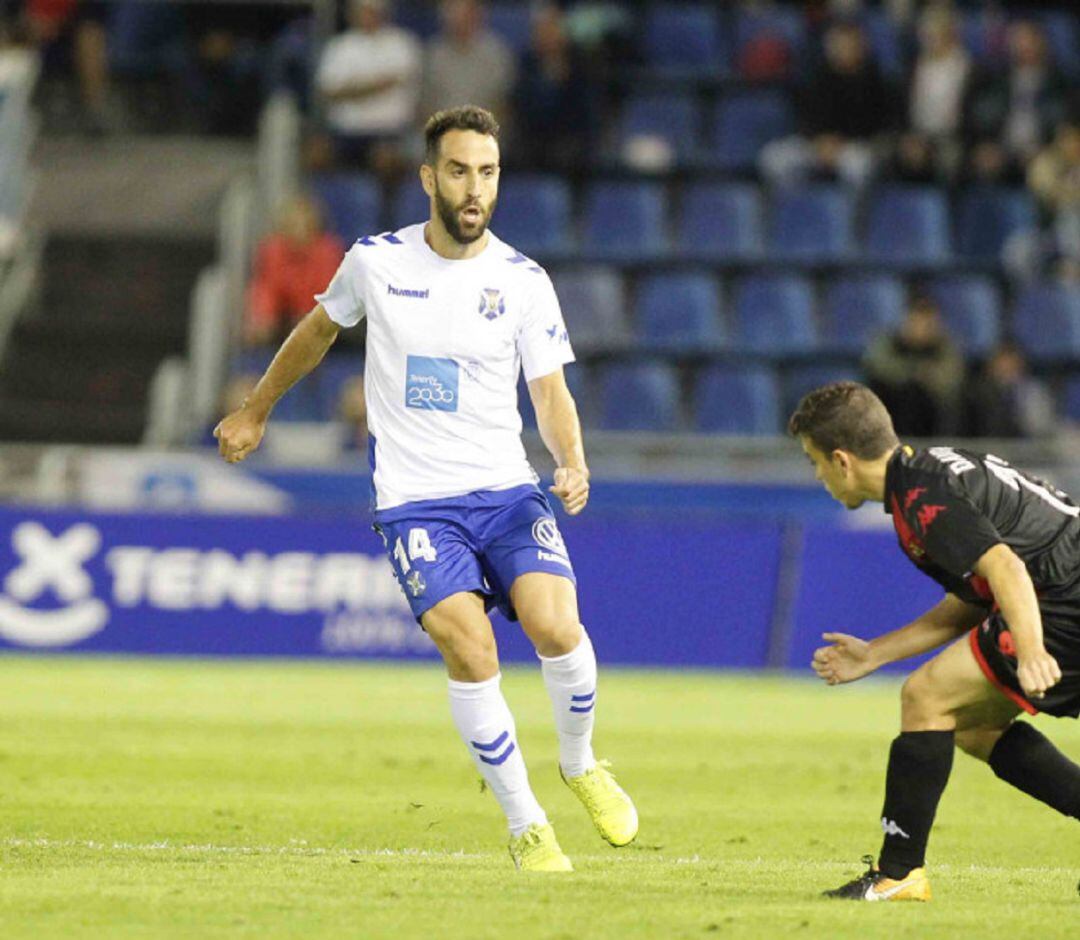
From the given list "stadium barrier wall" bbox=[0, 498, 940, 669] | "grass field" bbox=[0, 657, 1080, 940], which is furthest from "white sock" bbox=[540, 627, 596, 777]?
"stadium barrier wall" bbox=[0, 498, 940, 669]

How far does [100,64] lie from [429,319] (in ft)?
50.2

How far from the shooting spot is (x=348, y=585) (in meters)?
16.7

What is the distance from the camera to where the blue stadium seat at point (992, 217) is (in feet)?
69.0

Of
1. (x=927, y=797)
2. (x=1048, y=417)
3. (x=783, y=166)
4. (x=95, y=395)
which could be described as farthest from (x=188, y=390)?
(x=927, y=797)

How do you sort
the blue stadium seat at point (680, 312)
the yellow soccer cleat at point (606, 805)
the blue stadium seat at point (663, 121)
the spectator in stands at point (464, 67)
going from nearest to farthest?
the yellow soccer cleat at point (606, 805), the blue stadium seat at point (680, 312), the spectator in stands at point (464, 67), the blue stadium seat at point (663, 121)

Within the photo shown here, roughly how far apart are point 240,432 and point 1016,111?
14.7 metres

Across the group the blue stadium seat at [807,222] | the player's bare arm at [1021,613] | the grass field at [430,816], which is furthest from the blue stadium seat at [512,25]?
the player's bare arm at [1021,613]

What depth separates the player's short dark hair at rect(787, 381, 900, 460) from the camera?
6938 mm

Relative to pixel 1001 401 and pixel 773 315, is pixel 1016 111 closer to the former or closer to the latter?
pixel 773 315

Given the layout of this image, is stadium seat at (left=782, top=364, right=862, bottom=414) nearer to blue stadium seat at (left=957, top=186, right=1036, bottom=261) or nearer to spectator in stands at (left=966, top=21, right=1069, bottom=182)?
blue stadium seat at (left=957, top=186, right=1036, bottom=261)

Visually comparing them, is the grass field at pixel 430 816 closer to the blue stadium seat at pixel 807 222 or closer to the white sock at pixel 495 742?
the white sock at pixel 495 742

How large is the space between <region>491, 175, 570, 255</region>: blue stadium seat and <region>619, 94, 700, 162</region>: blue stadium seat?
141cm

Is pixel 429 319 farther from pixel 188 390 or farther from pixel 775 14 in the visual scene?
pixel 775 14

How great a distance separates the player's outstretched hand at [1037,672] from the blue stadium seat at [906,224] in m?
14.8
